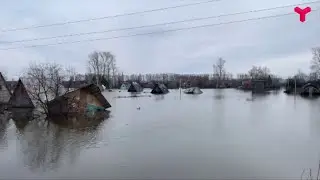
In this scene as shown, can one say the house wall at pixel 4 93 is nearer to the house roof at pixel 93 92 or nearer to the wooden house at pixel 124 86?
the house roof at pixel 93 92

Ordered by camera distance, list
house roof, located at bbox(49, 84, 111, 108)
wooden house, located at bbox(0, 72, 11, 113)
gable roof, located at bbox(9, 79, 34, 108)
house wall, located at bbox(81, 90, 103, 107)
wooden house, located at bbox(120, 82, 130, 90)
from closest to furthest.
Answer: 1. house roof, located at bbox(49, 84, 111, 108)
2. house wall, located at bbox(81, 90, 103, 107)
3. gable roof, located at bbox(9, 79, 34, 108)
4. wooden house, located at bbox(0, 72, 11, 113)
5. wooden house, located at bbox(120, 82, 130, 90)

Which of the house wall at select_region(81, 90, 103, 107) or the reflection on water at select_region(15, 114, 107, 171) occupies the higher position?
the house wall at select_region(81, 90, 103, 107)

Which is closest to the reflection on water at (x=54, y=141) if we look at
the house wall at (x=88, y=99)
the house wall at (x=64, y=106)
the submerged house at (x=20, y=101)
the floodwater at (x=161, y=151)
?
the floodwater at (x=161, y=151)

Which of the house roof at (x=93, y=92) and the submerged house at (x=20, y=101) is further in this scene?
the submerged house at (x=20, y=101)

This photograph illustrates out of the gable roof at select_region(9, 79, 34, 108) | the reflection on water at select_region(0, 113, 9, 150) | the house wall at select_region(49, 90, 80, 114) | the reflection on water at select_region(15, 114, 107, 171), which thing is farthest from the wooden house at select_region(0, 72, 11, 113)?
the reflection on water at select_region(15, 114, 107, 171)

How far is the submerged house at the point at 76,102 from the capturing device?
23.6 m

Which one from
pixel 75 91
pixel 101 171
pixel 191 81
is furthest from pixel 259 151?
pixel 191 81

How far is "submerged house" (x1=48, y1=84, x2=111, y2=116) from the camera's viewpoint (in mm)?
23578

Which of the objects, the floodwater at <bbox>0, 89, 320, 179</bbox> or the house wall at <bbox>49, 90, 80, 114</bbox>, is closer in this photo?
the floodwater at <bbox>0, 89, 320, 179</bbox>

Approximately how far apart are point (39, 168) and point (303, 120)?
52.7ft

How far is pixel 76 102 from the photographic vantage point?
79.3ft

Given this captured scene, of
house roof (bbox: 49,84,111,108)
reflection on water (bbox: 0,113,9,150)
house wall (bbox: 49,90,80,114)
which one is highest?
house roof (bbox: 49,84,111,108)

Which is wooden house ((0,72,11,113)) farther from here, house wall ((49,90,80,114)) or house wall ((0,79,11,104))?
→ house wall ((49,90,80,114))

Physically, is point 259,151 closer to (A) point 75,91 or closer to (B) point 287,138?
(B) point 287,138
